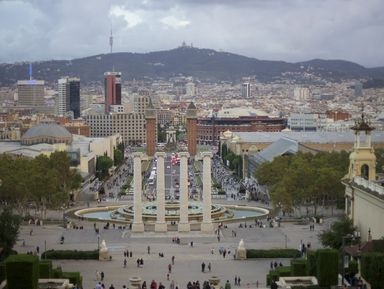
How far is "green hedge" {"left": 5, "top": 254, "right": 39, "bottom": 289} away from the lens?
32784mm

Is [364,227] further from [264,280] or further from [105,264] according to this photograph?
[105,264]

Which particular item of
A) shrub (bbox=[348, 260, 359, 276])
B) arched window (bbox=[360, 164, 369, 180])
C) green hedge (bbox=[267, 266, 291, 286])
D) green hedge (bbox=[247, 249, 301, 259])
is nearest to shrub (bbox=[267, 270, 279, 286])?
green hedge (bbox=[267, 266, 291, 286])

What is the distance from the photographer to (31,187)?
68.4 meters

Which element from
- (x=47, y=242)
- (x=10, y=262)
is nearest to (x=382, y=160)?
(x=47, y=242)

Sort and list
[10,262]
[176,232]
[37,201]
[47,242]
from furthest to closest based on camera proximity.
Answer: [37,201]
[176,232]
[47,242]
[10,262]

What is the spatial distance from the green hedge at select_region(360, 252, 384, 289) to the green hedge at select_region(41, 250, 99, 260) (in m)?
19.1

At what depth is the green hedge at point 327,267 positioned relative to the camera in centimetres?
3453

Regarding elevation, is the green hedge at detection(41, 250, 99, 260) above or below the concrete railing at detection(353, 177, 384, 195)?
below

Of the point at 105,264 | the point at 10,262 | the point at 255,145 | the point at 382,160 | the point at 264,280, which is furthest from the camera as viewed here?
the point at 255,145

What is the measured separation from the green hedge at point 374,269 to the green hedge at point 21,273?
12.9 meters

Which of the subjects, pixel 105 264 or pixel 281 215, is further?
pixel 281 215

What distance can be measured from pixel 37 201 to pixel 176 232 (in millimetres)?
14602

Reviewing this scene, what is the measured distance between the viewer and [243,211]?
74438mm

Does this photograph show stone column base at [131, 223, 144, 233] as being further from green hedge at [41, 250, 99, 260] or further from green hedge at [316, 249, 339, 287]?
green hedge at [316, 249, 339, 287]
